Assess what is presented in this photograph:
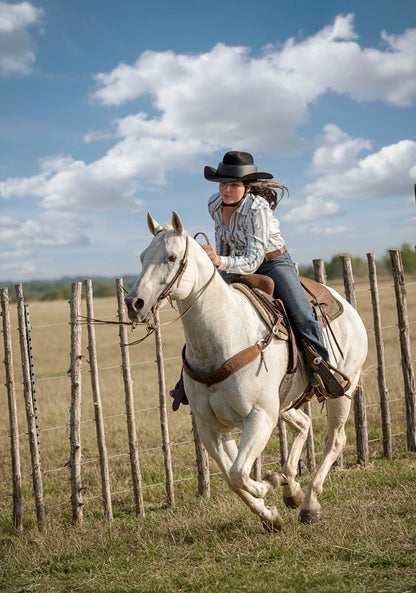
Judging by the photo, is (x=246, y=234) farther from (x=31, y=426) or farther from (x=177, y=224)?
(x=31, y=426)

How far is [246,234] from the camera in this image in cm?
509

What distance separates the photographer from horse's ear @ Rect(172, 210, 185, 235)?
4.20 m

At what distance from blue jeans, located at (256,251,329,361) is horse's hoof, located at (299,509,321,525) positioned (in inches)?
65.7

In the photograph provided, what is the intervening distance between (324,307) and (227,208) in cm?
161

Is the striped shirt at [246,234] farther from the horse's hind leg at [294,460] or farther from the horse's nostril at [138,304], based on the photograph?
the horse's hind leg at [294,460]

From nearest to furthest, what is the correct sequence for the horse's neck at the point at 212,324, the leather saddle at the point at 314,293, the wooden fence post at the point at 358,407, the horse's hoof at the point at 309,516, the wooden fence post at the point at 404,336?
the horse's neck at the point at 212,324 → the leather saddle at the point at 314,293 → the horse's hoof at the point at 309,516 → the wooden fence post at the point at 358,407 → the wooden fence post at the point at 404,336

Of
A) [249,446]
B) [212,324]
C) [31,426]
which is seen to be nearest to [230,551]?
[249,446]

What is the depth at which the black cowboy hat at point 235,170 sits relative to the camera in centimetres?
527

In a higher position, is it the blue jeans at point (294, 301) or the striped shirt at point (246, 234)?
the striped shirt at point (246, 234)

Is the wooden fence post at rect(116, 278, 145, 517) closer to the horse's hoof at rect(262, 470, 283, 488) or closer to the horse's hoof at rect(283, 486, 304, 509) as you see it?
the horse's hoof at rect(283, 486, 304, 509)

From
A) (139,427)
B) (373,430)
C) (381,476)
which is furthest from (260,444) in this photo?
(139,427)

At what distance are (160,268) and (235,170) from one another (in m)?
1.63

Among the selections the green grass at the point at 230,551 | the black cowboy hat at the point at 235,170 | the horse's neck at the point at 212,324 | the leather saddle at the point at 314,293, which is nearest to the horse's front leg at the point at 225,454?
the green grass at the point at 230,551

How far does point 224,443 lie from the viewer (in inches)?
196
